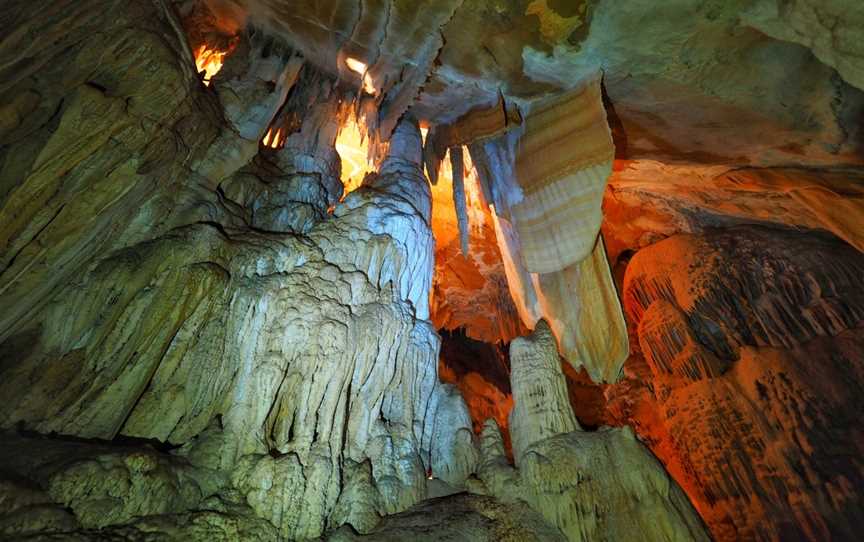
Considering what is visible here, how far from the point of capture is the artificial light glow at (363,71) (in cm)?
548

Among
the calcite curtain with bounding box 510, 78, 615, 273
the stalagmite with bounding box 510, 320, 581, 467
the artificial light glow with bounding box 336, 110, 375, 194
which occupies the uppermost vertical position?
the artificial light glow with bounding box 336, 110, 375, 194

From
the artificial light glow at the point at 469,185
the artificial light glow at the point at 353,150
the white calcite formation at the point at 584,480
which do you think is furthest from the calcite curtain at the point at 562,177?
the artificial light glow at the point at 353,150

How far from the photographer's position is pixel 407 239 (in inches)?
193

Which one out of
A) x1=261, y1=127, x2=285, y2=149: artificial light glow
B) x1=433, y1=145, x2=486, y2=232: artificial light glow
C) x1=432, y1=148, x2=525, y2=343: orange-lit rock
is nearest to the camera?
x1=261, y1=127, x2=285, y2=149: artificial light glow

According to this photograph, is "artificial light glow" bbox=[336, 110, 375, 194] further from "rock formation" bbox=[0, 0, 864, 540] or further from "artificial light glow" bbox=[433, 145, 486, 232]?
"artificial light glow" bbox=[433, 145, 486, 232]

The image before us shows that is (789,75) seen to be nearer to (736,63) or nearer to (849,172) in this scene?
(736,63)

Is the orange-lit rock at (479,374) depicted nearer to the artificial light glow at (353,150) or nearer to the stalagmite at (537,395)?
the artificial light glow at (353,150)

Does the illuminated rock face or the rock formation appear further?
the illuminated rock face

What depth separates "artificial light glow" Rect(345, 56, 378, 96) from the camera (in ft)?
18.0

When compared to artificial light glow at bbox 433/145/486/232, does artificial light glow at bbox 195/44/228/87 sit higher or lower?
higher

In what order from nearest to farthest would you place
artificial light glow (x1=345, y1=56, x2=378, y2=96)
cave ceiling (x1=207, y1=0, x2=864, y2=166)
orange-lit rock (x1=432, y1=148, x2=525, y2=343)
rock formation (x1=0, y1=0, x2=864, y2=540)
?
rock formation (x1=0, y1=0, x2=864, y2=540)
cave ceiling (x1=207, y1=0, x2=864, y2=166)
artificial light glow (x1=345, y1=56, x2=378, y2=96)
orange-lit rock (x1=432, y1=148, x2=525, y2=343)

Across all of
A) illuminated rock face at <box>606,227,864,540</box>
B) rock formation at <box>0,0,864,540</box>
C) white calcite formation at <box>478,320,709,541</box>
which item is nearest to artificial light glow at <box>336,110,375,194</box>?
rock formation at <box>0,0,864,540</box>

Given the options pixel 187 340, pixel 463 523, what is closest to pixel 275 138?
pixel 187 340

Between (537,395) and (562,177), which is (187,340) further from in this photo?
(562,177)
